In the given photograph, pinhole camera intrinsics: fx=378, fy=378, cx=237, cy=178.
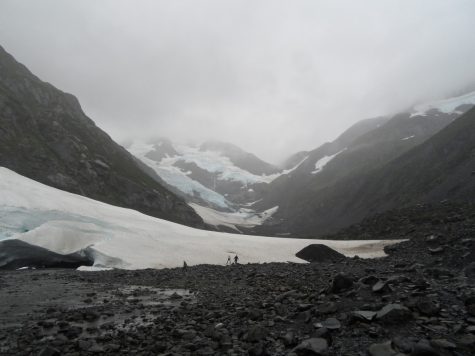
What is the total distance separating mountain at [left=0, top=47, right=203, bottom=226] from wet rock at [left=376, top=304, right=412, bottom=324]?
90.7 meters

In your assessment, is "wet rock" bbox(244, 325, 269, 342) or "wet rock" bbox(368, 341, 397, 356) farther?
"wet rock" bbox(244, 325, 269, 342)

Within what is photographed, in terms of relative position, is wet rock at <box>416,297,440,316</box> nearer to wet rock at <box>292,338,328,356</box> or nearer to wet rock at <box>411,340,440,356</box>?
wet rock at <box>411,340,440,356</box>

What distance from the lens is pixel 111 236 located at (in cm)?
3600

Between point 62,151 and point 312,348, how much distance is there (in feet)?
363

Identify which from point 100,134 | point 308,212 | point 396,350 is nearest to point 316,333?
point 396,350

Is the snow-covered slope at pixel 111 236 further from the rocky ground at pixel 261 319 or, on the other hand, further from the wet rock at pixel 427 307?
the wet rock at pixel 427 307

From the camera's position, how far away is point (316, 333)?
8.20 meters

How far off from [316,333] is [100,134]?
147 m

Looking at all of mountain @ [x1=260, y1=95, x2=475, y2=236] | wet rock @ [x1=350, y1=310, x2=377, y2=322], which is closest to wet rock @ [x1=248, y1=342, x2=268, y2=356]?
wet rock @ [x1=350, y1=310, x2=377, y2=322]

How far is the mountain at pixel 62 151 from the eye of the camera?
93.5 meters

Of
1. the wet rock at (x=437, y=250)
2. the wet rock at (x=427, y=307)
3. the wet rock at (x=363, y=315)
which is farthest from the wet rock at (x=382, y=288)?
the wet rock at (x=437, y=250)

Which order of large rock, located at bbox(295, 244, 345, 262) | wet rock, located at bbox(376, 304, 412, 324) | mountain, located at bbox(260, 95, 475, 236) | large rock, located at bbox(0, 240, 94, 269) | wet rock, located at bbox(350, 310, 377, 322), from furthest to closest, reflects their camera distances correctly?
mountain, located at bbox(260, 95, 475, 236) → large rock, located at bbox(295, 244, 345, 262) → large rock, located at bbox(0, 240, 94, 269) → wet rock, located at bbox(350, 310, 377, 322) → wet rock, located at bbox(376, 304, 412, 324)

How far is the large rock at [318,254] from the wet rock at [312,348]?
29015 millimetres

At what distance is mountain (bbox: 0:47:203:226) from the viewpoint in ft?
307
